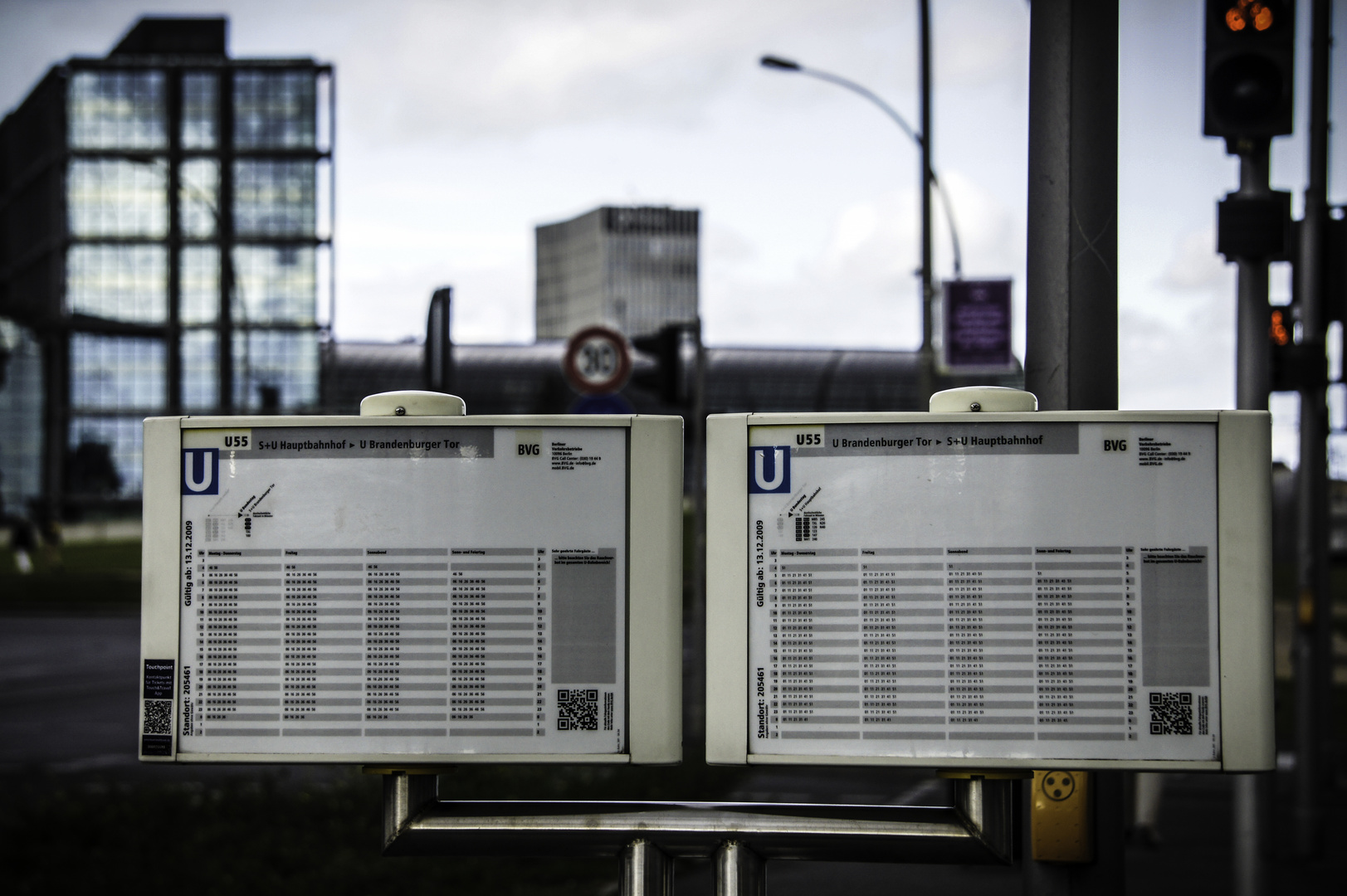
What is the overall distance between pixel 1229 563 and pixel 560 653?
3.29ft

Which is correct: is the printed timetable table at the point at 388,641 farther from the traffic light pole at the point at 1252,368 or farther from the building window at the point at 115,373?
the building window at the point at 115,373

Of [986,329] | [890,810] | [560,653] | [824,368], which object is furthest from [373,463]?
[824,368]

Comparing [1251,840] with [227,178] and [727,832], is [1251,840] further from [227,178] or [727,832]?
[227,178]

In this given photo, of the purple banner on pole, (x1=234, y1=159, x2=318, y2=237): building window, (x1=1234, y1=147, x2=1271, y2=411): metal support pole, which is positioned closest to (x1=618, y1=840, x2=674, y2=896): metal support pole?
(x1=1234, y1=147, x2=1271, y2=411): metal support pole

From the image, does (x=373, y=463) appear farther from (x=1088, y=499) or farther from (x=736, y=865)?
(x=1088, y=499)

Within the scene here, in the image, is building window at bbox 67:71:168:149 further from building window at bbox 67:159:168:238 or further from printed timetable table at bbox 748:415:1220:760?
printed timetable table at bbox 748:415:1220:760

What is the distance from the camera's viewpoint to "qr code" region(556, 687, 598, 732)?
2.06 meters

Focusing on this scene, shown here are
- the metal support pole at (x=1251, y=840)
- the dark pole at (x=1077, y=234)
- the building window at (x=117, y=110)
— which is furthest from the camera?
the building window at (x=117, y=110)

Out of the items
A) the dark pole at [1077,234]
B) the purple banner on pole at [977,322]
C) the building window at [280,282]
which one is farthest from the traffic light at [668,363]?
the building window at [280,282]

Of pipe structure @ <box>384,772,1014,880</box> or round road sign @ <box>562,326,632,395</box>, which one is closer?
pipe structure @ <box>384,772,1014,880</box>

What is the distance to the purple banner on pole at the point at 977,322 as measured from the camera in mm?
14461

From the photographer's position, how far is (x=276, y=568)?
2096mm

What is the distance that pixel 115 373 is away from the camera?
241ft

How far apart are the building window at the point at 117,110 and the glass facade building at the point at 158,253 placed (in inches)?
3.5
